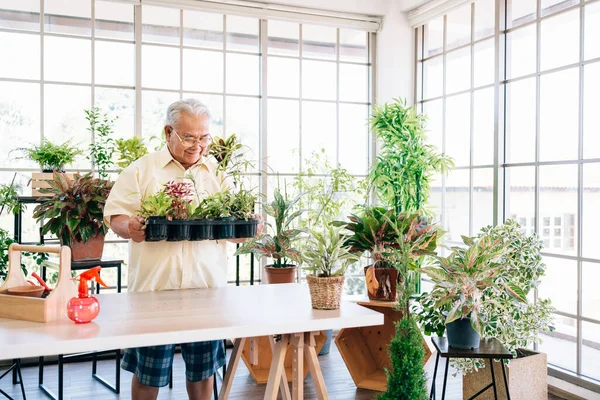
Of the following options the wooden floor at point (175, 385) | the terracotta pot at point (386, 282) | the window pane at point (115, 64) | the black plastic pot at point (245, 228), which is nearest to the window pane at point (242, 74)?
the window pane at point (115, 64)

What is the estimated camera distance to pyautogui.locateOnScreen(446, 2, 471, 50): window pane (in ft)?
15.6

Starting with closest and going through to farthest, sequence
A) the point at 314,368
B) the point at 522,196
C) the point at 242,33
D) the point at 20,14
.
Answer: the point at 314,368, the point at 522,196, the point at 20,14, the point at 242,33

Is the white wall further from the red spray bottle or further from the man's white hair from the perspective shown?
the red spray bottle

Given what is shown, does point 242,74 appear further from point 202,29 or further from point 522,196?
point 522,196

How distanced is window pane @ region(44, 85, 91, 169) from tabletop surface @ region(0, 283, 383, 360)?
99.7 inches

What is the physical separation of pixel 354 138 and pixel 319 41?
0.99 m

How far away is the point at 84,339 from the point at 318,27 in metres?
4.25

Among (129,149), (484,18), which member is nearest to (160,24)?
(129,149)

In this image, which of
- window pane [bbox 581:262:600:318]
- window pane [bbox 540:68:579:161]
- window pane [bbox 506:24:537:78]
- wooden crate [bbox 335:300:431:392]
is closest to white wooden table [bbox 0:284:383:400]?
wooden crate [bbox 335:300:431:392]

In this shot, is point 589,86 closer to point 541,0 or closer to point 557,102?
point 557,102

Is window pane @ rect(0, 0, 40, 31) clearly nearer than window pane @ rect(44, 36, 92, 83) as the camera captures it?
Yes

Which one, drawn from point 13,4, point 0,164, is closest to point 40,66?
point 13,4

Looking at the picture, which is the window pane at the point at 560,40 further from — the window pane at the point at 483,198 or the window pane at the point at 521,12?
the window pane at the point at 483,198

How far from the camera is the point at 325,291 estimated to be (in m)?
2.23
